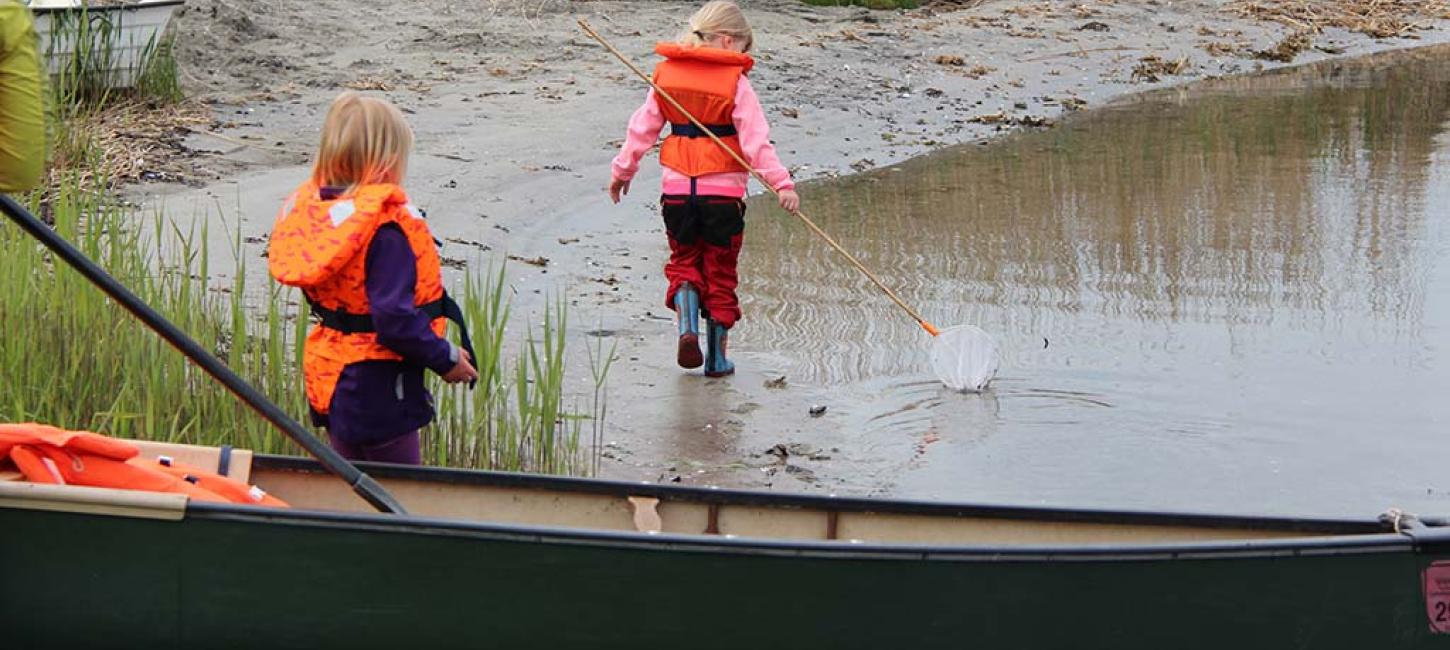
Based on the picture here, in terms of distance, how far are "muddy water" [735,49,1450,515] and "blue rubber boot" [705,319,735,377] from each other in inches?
11.6

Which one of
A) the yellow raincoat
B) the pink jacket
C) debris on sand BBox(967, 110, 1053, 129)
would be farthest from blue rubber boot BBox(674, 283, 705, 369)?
debris on sand BBox(967, 110, 1053, 129)

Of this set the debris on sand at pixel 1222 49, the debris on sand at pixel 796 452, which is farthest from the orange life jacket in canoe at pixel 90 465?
the debris on sand at pixel 1222 49

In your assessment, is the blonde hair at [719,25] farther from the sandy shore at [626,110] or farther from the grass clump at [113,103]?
the grass clump at [113,103]

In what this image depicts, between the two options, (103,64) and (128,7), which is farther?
(128,7)

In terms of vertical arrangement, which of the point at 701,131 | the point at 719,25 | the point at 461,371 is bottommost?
the point at 461,371

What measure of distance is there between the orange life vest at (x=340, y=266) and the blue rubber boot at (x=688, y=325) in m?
2.53

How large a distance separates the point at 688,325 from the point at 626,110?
5.34m

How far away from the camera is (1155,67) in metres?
17.3

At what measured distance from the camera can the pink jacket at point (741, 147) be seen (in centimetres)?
716

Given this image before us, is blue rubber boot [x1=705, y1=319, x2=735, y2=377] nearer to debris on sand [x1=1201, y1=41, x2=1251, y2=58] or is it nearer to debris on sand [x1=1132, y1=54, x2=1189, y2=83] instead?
debris on sand [x1=1132, y1=54, x2=1189, y2=83]

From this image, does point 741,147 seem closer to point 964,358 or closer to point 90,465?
point 964,358

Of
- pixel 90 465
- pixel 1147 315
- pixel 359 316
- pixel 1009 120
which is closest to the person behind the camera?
pixel 90 465

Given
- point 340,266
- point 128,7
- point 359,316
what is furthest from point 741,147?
point 128,7

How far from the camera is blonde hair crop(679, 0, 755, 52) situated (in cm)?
723
